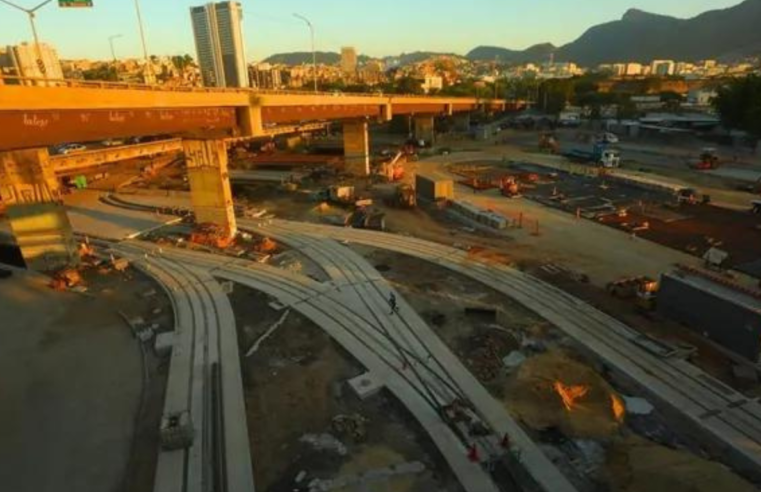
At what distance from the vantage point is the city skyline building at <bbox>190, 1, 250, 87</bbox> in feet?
518

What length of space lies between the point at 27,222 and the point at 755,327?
54.8 metres

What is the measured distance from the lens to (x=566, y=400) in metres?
21.5

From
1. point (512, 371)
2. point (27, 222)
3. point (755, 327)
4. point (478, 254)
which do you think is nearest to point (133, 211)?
point (27, 222)

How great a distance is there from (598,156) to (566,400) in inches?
2657

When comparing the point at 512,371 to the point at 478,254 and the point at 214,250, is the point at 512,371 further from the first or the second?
the point at 214,250

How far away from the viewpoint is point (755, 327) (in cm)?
2408

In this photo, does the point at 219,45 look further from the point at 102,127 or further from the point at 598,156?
the point at 102,127

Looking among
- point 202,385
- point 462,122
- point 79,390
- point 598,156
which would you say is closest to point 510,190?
point 598,156

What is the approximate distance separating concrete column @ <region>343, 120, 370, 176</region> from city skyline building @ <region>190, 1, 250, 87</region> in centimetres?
8958

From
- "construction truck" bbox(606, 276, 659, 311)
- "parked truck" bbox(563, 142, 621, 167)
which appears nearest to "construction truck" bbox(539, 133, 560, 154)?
"parked truck" bbox(563, 142, 621, 167)

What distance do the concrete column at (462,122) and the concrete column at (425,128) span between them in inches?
921

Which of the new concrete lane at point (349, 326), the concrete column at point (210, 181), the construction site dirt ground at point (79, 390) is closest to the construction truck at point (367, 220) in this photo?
the concrete column at point (210, 181)

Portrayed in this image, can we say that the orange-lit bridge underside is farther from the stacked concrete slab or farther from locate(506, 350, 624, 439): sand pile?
locate(506, 350, 624, 439): sand pile

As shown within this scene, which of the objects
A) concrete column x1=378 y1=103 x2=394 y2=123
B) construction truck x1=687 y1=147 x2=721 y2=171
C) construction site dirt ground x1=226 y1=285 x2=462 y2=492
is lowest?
construction site dirt ground x1=226 y1=285 x2=462 y2=492
